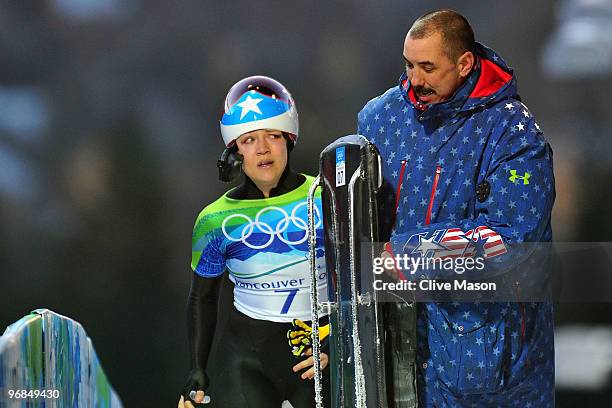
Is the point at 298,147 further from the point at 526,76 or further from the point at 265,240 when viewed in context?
the point at 526,76

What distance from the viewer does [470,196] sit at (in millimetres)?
2490

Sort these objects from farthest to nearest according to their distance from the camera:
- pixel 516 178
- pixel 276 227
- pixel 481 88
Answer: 1. pixel 276 227
2. pixel 481 88
3. pixel 516 178

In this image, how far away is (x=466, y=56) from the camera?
2.53 meters

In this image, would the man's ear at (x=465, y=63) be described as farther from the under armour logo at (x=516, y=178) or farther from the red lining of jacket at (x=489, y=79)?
the under armour logo at (x=516, y=178)

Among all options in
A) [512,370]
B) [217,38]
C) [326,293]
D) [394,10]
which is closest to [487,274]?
[512,370]

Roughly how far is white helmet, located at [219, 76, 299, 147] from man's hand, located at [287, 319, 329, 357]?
0.54m

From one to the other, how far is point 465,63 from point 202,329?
1129 mm

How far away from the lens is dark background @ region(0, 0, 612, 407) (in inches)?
118

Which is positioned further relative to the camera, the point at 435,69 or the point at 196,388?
the point at 196,388

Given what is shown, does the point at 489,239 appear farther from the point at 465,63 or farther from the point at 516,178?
the point at 465,63

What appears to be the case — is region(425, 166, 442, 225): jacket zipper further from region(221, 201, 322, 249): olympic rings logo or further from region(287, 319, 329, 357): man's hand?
region(287, 319, 329, 357): man's hand

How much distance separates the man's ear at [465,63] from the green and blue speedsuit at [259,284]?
0.57 meters

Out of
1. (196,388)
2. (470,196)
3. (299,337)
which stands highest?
(470,196)

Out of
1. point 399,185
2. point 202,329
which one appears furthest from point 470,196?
point 202,329
